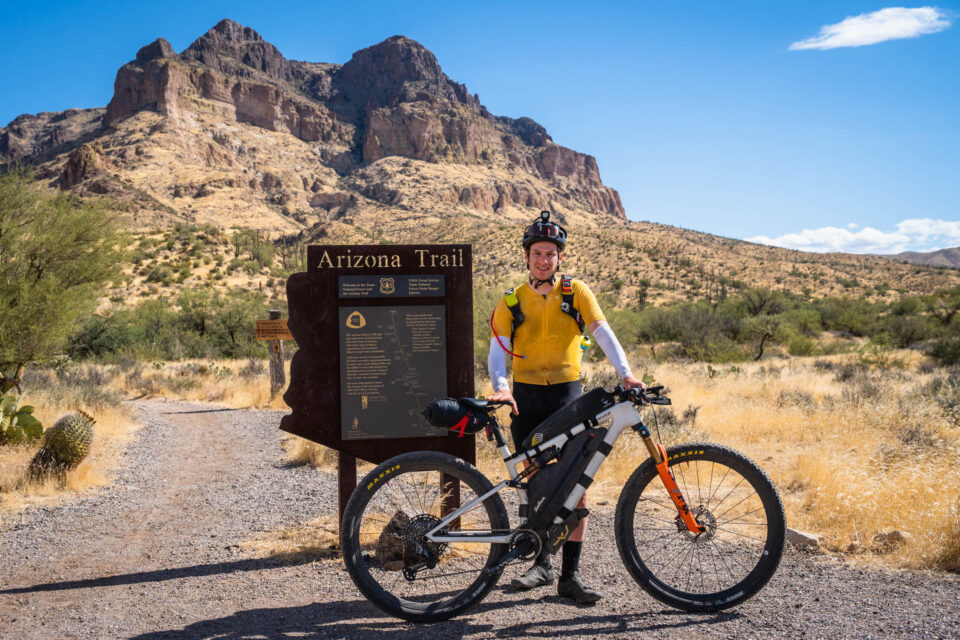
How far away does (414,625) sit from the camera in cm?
346

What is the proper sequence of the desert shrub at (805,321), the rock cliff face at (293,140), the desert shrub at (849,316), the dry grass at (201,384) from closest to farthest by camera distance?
the dry grass at (201,384), the desert shrub at (805,321), the desert shrub at (849,316), the rock cliff face at (293,140)

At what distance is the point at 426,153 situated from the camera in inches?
5679

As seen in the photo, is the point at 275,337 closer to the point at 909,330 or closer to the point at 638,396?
the point at 638,396

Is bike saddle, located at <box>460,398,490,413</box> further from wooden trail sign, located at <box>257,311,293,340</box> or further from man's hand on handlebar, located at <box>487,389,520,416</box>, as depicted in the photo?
wooden trail sign, located at <box>257,311,293,340</box>

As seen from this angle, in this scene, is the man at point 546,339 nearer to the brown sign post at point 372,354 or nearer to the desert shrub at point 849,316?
the brown sign post at point 372,354

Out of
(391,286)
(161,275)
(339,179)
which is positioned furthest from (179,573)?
(339,179)

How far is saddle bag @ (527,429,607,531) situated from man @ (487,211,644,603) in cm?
33

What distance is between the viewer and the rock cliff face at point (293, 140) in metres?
96.5

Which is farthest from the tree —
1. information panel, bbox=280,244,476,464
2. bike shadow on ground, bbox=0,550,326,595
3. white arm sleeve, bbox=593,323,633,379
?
white arm sleeve, bbox=593,323,633,379

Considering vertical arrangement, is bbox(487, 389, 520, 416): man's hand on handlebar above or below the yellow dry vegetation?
above

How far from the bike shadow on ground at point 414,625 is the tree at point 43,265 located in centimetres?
828

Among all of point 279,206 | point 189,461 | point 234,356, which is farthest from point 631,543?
point 279,206

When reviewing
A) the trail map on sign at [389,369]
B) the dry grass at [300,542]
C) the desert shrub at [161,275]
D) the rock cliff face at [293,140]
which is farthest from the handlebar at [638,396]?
the rock cliff face at [293,140]

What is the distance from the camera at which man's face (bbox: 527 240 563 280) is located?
12.4 ft
